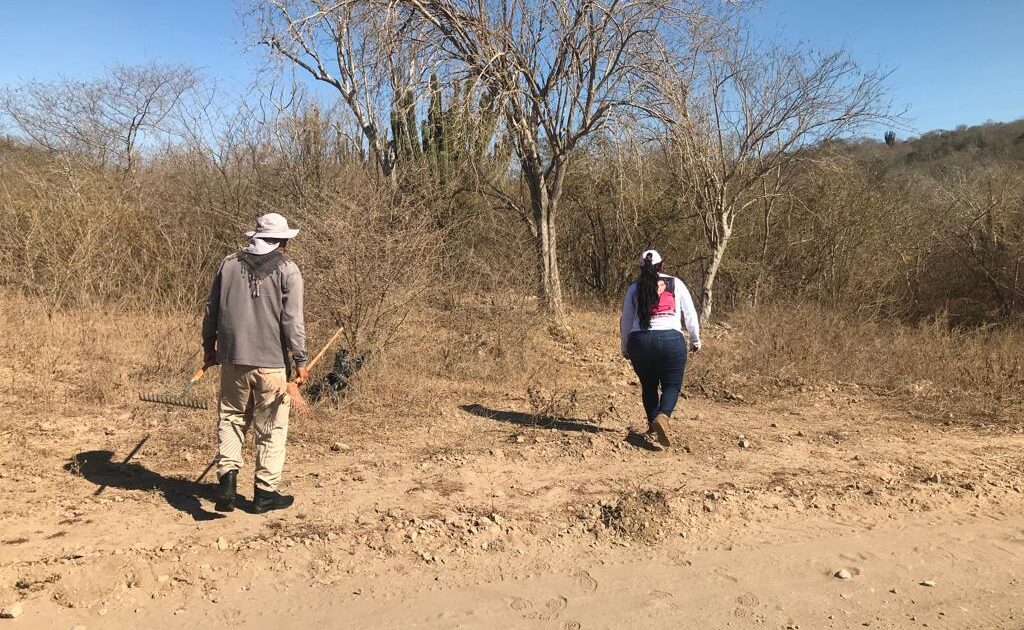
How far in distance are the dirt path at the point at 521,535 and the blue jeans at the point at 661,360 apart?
440mm

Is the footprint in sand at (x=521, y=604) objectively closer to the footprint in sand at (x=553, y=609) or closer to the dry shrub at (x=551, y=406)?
the footprint in sand at (x=553, y=609)

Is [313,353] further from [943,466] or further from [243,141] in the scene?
[243,141]

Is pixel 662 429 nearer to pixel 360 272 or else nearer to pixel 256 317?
pixel 256 317

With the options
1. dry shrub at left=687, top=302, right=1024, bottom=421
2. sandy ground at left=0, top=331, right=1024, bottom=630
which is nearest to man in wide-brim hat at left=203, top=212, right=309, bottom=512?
sandy ground at left=0, top=331, right=1024, bottom=630

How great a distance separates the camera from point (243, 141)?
11.6 metres

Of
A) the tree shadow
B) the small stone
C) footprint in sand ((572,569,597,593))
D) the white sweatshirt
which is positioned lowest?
footprint in sand ((572,569,597,593))

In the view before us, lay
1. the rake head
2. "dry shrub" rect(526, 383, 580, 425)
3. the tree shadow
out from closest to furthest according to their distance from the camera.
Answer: the rake head, the tree shadow, "dry shrub" rect(526, 383, 580, 425)

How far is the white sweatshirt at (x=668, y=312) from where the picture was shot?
16.9 ft

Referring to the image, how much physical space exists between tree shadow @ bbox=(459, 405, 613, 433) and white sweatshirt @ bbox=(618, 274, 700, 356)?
89 centimetres

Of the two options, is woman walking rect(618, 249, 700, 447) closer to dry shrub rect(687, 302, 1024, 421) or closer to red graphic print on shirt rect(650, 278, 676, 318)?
red graphic print on shirt rect(650, 278, 676, 318)

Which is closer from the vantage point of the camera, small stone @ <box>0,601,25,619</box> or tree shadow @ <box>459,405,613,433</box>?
small stone @ <box>0,601,25,619</box>

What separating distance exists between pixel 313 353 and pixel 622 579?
428cm

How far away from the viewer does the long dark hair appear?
16.7 ft

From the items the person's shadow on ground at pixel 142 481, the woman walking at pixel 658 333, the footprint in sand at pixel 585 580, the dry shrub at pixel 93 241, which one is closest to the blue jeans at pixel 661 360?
the woman walking at pixel 658 333
